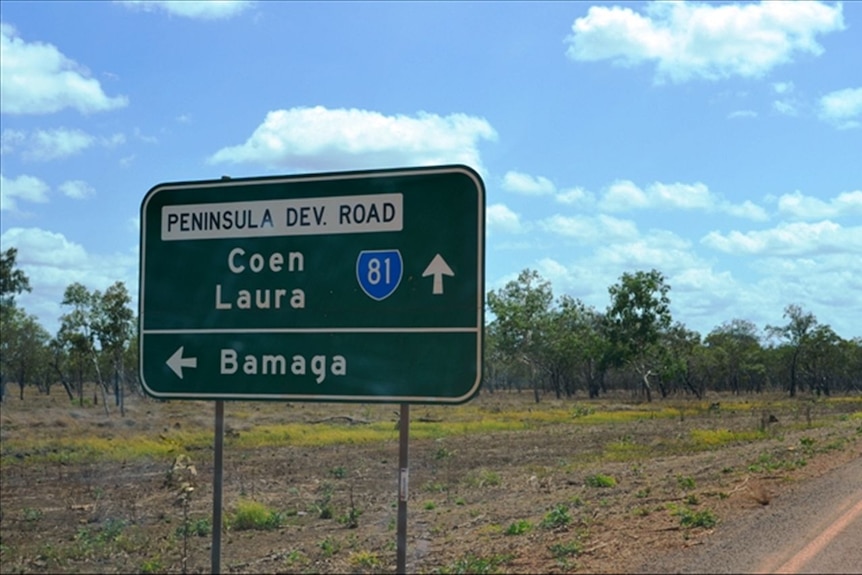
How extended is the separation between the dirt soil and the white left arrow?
2.35 metres

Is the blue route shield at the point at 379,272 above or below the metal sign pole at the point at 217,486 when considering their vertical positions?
above

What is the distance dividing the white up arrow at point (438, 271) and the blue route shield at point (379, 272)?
27cm

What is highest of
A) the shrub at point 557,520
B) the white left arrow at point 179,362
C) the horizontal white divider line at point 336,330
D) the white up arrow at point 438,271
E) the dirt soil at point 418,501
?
the white up arrow at point 438,271

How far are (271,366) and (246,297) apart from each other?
60cm

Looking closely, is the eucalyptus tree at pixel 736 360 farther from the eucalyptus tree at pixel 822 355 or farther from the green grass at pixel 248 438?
the green grass at pixel 248 438

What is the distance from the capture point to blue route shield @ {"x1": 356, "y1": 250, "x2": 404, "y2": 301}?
6.60 m

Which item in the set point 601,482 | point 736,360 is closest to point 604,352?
point 736,360

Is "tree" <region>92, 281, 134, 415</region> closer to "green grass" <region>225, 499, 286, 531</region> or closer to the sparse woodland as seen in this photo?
the sparse woodland

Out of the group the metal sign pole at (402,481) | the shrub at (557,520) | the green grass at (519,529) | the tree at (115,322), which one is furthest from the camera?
the tree at (115,322)

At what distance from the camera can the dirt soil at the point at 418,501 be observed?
374 inches

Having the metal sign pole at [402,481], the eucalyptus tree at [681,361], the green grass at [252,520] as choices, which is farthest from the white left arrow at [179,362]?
the eucalyptus tree at [681,361]

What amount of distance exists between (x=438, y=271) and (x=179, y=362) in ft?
7.62

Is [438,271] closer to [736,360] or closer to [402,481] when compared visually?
[402,481]

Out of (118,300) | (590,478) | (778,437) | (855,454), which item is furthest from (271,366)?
(118,300)
